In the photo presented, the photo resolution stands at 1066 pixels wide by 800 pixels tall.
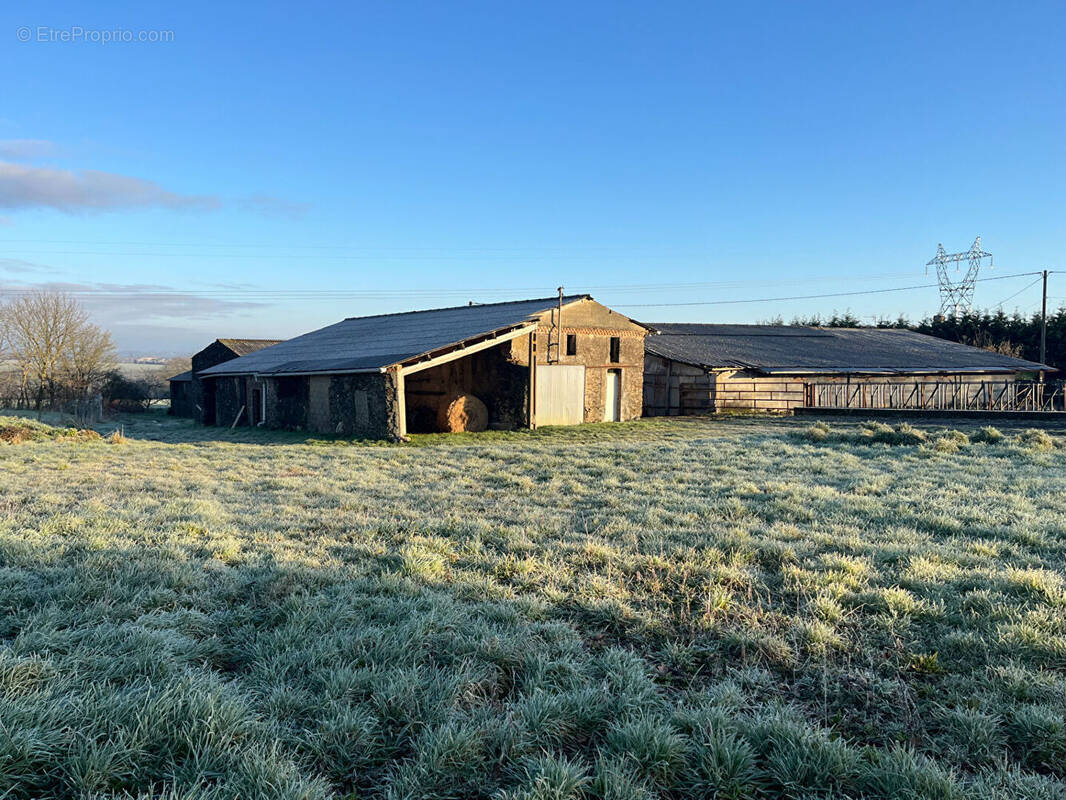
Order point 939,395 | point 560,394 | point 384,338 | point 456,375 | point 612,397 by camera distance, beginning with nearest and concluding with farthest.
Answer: point 456,375 < point 560,394 < point 384,338 < point 612,397 < point 939,395

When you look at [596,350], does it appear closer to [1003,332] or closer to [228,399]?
[228,399]

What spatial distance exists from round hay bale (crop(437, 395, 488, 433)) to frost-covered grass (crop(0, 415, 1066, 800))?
49.3 ft

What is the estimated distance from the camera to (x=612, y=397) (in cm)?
2939

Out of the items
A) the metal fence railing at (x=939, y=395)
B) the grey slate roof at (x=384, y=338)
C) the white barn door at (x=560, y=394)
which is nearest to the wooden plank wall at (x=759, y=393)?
the metal fence railing at (x=939, y=395)

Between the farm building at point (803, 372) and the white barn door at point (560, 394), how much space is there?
7.04 metres

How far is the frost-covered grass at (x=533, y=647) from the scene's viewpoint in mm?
3197

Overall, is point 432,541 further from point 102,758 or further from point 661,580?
point 102,758

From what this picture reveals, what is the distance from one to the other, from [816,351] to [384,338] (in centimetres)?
2475

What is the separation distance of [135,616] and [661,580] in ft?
13.8

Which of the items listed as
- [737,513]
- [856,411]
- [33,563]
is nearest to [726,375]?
[856,411]

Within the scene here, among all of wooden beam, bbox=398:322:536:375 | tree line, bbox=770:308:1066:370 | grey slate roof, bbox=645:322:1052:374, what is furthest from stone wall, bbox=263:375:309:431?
tree line, bbox=770:308:1066:370

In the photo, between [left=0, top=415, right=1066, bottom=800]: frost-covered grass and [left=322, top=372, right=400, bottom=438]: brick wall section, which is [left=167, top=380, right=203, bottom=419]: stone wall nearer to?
[left=322, top=372, right=400, bottom=438]: brick wall section

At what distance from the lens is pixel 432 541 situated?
23.9 feet

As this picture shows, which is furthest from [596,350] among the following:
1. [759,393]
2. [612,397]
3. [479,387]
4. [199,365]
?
[199,365]
